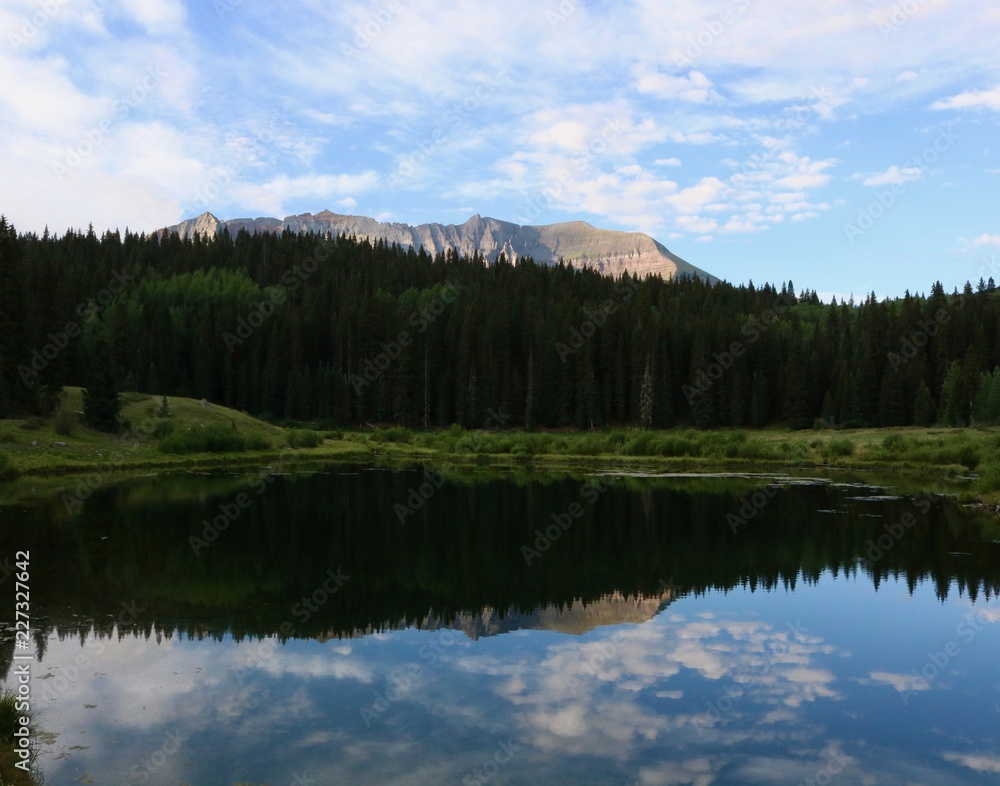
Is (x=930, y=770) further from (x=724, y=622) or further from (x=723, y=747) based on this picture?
(x=724, y=622)

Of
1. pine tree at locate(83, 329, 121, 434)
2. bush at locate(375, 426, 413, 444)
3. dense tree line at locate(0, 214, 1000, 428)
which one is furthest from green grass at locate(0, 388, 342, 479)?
dense tree line at locate(0, 214, 1000, 428)

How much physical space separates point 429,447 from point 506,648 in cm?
6566

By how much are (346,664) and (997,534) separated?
87.6ft

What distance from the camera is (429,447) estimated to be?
83250 millimetres

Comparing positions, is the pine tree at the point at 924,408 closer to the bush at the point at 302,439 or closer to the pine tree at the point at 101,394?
the bush at the point at 302,439

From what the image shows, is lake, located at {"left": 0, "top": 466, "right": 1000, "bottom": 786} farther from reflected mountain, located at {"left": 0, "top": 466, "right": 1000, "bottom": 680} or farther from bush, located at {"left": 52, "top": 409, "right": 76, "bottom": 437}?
bush, located at {"left": 52, "top": 409, "right": 76, "bottom": 437}

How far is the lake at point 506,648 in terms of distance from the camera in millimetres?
12133

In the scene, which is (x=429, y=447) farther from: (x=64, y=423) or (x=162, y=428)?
(x=64, y=423)

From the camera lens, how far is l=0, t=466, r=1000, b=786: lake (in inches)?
478

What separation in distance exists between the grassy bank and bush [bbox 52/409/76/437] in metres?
0.10

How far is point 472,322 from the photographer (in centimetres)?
11875

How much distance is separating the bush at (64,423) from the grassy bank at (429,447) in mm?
101

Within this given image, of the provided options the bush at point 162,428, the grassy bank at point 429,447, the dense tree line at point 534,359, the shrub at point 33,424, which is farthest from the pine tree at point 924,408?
the shrub at point 33,424

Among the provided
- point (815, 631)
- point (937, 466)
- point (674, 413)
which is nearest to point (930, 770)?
point (815, 631)
